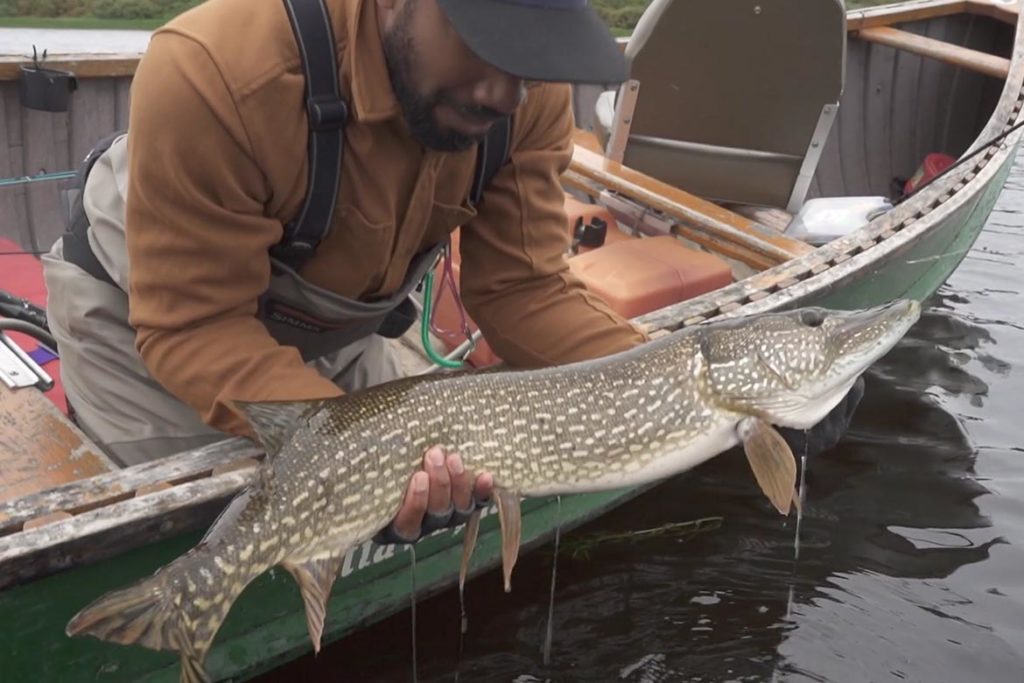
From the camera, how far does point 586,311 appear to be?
9.59 feet

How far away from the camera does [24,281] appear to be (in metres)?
3.96

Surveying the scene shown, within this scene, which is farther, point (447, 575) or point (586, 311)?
point (447, 575)

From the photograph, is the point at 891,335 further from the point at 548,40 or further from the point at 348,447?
the point at 348,447

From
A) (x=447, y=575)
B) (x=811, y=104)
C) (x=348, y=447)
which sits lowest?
(x=447, y=575)

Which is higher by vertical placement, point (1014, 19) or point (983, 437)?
point (1014, 19)

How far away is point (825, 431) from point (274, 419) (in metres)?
1.64

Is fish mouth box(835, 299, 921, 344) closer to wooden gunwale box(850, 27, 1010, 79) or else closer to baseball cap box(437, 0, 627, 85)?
baseball cap box(437, 0, 627, 85)

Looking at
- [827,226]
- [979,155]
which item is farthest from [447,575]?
A: [979,155]

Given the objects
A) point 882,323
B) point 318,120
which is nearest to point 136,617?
point 318,120

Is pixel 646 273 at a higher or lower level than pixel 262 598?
higher

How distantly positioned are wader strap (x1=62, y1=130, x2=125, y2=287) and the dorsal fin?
730 mm

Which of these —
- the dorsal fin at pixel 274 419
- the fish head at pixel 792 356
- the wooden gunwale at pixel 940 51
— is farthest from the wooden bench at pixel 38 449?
the wooden gunwale at pixel 940 51

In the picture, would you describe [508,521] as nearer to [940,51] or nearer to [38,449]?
[38,449]

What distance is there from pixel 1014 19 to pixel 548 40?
23.4 ft
